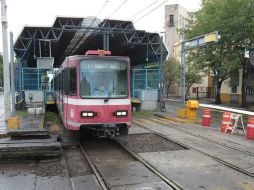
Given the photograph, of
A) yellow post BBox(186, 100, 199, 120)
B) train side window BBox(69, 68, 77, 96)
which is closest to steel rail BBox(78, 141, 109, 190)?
train side window BBox(69, 68, 77, 96)

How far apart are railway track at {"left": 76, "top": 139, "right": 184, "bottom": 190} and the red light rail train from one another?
69 centimetres

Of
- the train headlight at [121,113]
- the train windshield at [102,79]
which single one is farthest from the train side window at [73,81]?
the train headlight at [121,113]

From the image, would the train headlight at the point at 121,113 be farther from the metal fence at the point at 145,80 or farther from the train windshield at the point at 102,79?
the metal fence at the point at 145,80

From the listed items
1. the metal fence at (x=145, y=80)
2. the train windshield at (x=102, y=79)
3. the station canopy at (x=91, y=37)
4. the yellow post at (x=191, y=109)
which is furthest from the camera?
the metal fence at (x=145, y=80)

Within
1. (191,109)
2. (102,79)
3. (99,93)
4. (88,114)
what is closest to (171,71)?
(191,109)

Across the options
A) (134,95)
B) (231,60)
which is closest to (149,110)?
(134,95)

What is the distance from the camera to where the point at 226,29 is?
3073 centimetres

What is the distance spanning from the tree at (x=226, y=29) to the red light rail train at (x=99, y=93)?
20084 mm

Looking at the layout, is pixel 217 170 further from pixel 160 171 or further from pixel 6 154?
pixel 6 154

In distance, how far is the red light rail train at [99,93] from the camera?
10.9m

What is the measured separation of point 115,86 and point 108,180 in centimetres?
404

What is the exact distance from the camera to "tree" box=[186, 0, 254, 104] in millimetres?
30406

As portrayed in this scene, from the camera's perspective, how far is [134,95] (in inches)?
1094

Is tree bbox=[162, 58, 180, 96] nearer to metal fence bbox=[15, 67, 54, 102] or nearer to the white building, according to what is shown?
the white building
